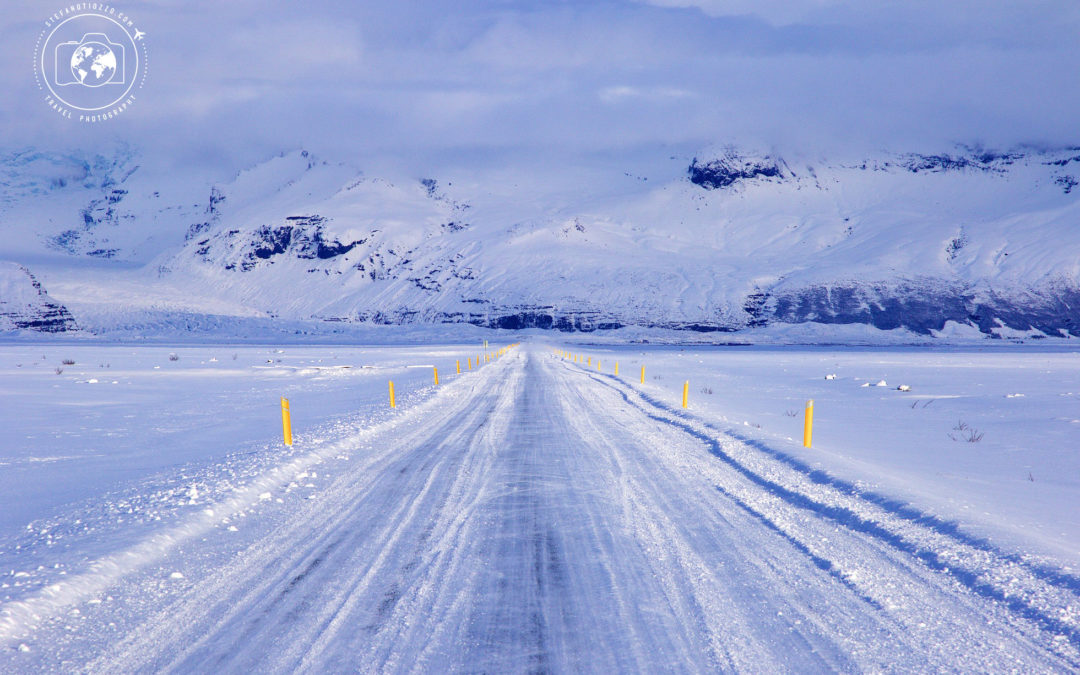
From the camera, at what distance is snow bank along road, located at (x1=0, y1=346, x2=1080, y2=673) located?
4.95 m

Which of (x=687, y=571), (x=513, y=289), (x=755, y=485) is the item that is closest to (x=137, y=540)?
(x=687, y=571)

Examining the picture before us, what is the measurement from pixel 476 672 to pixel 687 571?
8.61 ft

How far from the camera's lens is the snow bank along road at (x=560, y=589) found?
4.95 meters

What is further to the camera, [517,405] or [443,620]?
[517,405]

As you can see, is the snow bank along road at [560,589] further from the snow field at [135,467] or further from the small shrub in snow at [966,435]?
the small shrub in snow at [966,435]

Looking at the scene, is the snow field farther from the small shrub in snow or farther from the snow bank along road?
the small shrub in snow

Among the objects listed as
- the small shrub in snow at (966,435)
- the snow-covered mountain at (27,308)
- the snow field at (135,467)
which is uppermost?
the snow-covered mountain at (27,308)

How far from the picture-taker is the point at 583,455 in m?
12.6

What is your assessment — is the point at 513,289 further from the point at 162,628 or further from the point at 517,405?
the point at 162,628

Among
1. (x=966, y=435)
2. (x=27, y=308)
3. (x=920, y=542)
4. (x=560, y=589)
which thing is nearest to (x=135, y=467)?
(x=560, y=589)

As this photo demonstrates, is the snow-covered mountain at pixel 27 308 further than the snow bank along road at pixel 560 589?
Yes

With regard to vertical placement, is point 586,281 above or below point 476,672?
above

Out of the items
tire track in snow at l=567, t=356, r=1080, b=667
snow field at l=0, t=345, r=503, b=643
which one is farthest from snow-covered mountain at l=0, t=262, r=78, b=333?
tire track in snow at l=567, t=356, r=1080, b=667

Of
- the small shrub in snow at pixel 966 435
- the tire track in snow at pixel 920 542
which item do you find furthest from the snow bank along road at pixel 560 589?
the small shrub in snow at pixel 966 435
